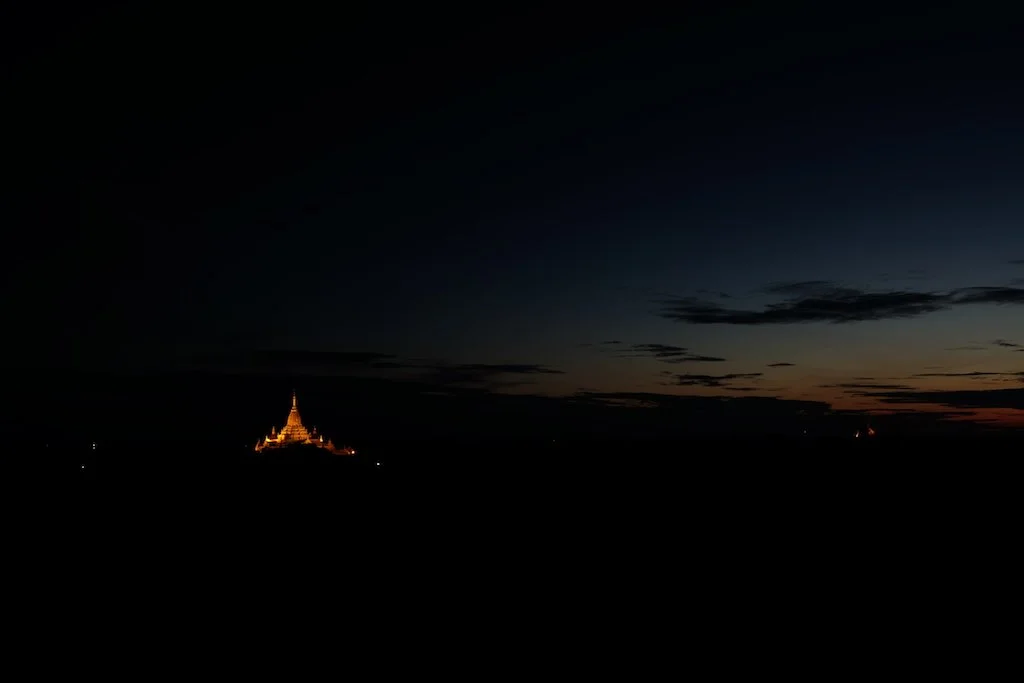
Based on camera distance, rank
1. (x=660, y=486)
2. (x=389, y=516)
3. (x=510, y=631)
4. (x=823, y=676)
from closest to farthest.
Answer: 1. (x=823, y=676)
2. (x=510, y=631)
3. (x=389, y=516)
4. (x=660, y=486)

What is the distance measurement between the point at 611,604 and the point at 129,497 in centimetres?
9824

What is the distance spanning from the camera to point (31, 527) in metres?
87.0

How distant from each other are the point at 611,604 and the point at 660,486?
457ft

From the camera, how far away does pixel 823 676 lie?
35.1m

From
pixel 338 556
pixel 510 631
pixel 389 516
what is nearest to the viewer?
pixel 510 631

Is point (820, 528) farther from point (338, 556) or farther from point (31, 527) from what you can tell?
point (31, 527)

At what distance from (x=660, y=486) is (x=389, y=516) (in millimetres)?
89066

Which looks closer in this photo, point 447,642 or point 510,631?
point 447,642

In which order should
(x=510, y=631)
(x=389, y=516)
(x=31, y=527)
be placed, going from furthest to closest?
(x=389, y=516), (x=31, y=527), (x=510, y=631)

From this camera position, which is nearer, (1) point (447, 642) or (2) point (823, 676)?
(2) point (823, 676)

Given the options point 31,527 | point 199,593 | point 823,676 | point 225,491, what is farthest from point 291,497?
point 823,676

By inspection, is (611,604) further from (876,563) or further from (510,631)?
(876,563)

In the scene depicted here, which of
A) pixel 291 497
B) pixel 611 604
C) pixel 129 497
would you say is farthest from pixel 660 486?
pixel 611 604

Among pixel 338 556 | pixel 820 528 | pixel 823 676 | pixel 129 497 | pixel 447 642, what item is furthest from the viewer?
pixel 129 497
